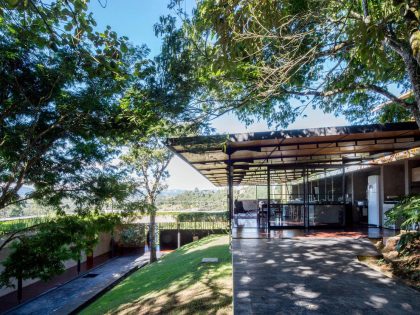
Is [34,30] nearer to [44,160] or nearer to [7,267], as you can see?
[44,160]

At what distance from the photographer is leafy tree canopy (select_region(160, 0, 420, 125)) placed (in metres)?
4.29

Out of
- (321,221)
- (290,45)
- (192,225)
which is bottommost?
(192,225)

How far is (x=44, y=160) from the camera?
7.53 m

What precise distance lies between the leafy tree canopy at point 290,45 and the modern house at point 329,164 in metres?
1.04

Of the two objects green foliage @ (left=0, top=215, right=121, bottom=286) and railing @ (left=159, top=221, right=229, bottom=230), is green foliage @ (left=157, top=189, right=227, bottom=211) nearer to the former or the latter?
railing @ (left=159, top=221, right=229, bottom=230)

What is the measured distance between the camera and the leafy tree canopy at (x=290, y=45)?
4.29 meters

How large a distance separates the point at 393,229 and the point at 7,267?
11.0m

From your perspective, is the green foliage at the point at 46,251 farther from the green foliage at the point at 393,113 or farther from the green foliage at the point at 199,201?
the green foliage at the point at 199,201

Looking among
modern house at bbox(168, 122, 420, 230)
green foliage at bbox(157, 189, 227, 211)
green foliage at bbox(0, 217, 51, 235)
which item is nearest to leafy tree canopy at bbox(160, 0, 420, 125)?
modern house at bbox(168, 122, 420, 230)

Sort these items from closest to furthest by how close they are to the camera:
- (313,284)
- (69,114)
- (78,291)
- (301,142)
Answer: (313,284) < (69,114) < (301,142) < (78,291)

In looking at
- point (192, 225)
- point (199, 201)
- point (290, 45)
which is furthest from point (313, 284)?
point (199, 201)

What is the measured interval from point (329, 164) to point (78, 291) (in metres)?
10.5

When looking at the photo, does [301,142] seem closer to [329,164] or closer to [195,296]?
[329,164]

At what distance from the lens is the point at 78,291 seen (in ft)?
38.8
